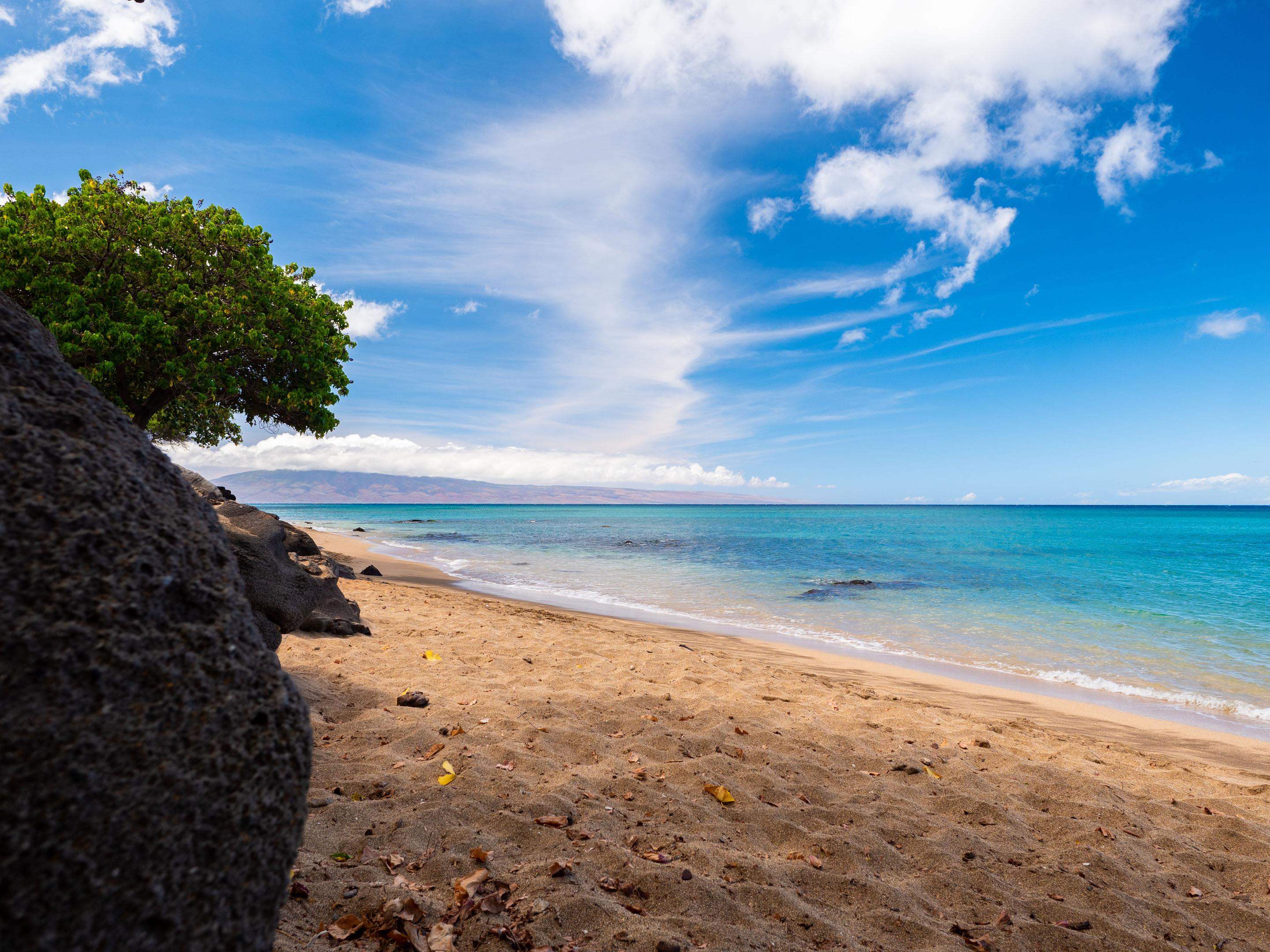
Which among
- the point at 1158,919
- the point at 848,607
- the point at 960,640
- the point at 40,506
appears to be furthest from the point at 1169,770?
the point at 848,607

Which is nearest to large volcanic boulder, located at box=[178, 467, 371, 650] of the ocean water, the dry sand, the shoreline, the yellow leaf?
the dry sand

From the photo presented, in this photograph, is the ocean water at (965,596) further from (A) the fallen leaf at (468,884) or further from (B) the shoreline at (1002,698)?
(A) the fallen leaf at (468,884)

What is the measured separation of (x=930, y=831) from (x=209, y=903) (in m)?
4.32

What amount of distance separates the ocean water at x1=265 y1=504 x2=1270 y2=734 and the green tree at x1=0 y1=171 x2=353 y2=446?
8764mm

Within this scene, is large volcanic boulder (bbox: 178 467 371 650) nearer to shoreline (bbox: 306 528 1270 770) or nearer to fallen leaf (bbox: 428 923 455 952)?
fallen leaf (bbox: 428 923 455 952)

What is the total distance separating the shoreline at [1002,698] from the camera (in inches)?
288

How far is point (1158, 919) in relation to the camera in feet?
11.3

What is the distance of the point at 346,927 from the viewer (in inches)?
107

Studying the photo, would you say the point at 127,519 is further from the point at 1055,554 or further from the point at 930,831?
the point at 1055,554

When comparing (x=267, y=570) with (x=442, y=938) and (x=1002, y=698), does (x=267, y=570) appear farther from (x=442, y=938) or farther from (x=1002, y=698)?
(x=1002, y=698)

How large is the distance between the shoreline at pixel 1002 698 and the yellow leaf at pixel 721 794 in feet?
16.5

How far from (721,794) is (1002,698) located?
6.87m

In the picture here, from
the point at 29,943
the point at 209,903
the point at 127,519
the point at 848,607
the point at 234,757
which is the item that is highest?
the point at 127,519

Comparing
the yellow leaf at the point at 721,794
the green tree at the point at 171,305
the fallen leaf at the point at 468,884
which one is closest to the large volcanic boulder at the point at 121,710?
the fallen leaf at the point at 468,884
